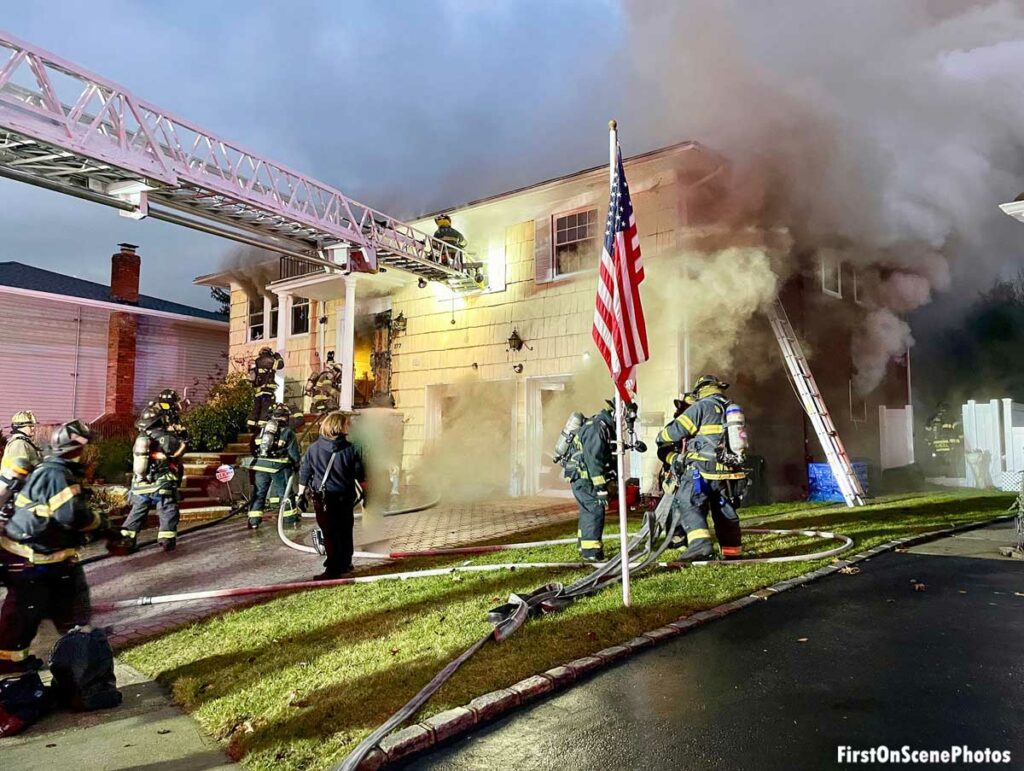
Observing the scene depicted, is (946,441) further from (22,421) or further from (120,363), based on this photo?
(120,363)

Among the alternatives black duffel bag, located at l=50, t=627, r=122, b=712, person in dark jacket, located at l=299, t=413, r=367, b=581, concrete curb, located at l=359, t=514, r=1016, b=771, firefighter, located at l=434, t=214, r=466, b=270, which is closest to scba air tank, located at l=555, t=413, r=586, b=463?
person in dark jacket, located at l=299, t=413, r=367, b=581

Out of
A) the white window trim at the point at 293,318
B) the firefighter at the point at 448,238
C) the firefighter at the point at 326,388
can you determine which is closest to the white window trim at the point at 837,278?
the firefighter at the point at 448,238

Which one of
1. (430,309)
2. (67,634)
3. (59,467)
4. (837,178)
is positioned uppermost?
(837,178)

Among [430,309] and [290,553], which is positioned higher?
[430,309]

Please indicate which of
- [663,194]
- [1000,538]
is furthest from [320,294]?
[1000,538]

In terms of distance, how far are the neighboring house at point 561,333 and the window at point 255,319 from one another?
2.47 metres

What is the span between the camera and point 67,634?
3445 millimetres

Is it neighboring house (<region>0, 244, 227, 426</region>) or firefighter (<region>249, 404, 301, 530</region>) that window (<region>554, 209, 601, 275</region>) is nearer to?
firefighter (<region>249, 404, 301, 530</region>)

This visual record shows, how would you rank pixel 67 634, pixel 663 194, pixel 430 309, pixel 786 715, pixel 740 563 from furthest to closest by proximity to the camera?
pixel 430 309, pixel 663 194, pixel 740 563, pixel 67 634, pixel 786 715

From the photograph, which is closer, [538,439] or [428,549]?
[428,549]

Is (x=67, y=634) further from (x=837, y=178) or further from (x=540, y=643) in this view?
(x=837, y=178)

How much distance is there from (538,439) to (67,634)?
9209mm

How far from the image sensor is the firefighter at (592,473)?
6180 mm

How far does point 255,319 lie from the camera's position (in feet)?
59.0
